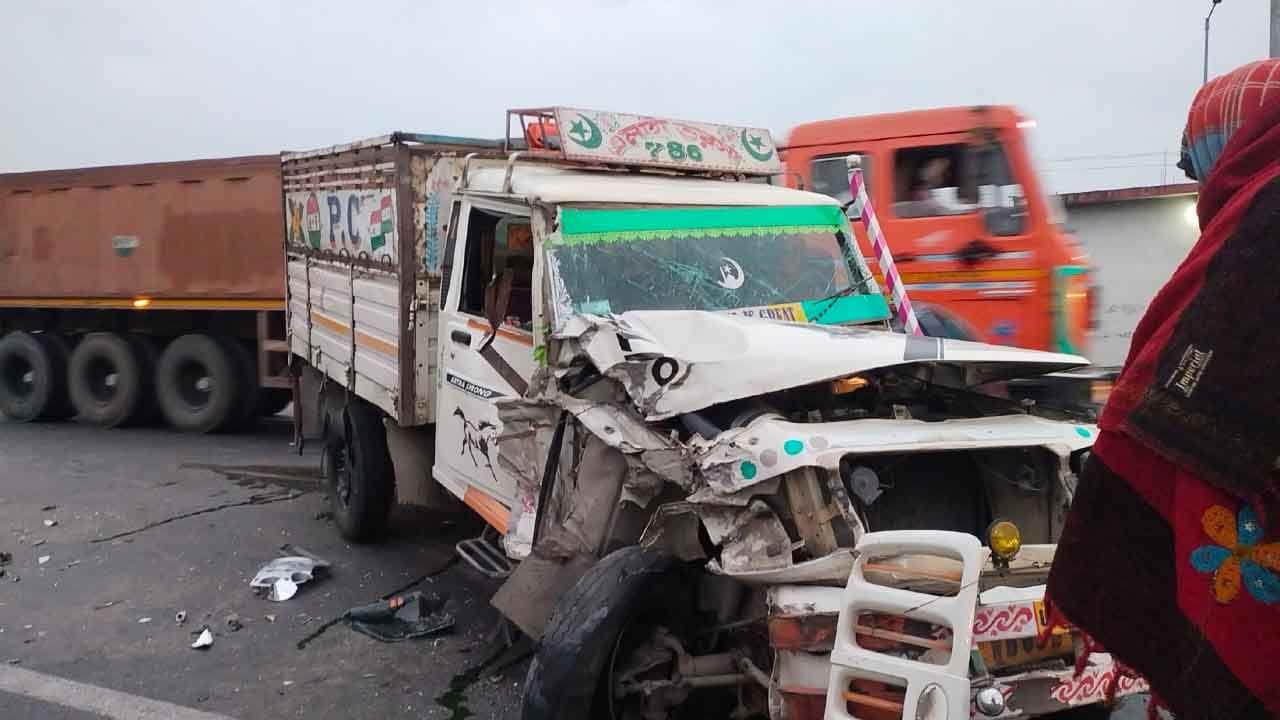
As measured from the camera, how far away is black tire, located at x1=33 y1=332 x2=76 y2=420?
12.0 metres

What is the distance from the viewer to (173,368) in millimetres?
11234

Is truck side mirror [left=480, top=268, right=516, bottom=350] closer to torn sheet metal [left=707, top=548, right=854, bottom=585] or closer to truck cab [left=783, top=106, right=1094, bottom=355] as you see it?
torn sheet metal [left=707, top=548, right=854, bottom=585]

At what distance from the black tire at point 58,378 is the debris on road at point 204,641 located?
8.32 m

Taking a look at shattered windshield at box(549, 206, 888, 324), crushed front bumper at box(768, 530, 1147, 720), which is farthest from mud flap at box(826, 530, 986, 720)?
shattered windshield at box(549, 206, 888, 324)

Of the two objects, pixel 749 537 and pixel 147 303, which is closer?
pixel 749 537

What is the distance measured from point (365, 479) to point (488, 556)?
70.1 inches

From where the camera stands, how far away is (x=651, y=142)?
5262 mm

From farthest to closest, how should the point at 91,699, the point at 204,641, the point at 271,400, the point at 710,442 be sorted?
the point at 271,400 → the point at 204,641 → the point at 91,699 → the point at 710,442

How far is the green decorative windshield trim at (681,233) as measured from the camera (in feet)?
14.1

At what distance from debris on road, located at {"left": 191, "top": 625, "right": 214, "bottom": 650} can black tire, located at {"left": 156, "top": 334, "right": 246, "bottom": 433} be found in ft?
20.6

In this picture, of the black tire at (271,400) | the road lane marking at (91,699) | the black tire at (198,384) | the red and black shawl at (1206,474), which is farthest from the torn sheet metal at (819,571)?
the black tire at (198,384)

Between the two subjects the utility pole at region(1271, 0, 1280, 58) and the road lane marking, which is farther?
the utility pole at region(1271, 0, 1280, 58)

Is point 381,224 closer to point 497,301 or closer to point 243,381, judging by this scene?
point 497,301

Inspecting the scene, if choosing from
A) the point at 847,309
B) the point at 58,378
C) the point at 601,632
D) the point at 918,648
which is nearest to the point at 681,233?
the point at 847,309
